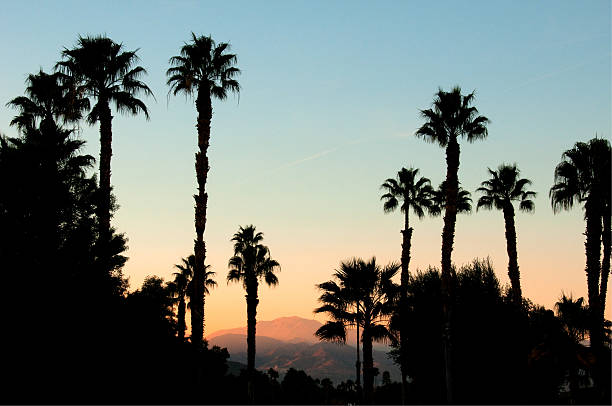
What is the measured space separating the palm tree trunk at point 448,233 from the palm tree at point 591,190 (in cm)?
629

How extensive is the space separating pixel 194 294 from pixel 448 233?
1430 cm

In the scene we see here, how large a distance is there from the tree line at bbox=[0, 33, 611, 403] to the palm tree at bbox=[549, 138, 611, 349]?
8 cm

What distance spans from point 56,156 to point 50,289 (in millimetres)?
9750

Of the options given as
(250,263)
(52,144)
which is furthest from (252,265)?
(52,144)

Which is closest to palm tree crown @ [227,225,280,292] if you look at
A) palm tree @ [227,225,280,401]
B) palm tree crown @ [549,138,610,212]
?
palm tree @ [227,225,280,401]

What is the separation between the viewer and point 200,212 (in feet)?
103

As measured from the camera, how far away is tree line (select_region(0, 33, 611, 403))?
21.7 meters

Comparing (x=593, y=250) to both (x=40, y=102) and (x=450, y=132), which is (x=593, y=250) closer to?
(x=450, y=132)

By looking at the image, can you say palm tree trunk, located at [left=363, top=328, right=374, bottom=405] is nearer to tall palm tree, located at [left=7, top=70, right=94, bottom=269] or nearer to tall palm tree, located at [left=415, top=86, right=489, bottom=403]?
tall palm tree, located at [left=415, top=86, right=489, bottom=403]

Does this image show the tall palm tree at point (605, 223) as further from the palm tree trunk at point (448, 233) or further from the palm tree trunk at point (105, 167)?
the palm tree trunk at point (105, 167)

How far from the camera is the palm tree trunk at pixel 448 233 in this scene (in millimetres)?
31531

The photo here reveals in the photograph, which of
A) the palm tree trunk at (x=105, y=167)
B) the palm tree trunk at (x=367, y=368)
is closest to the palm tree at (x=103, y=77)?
the palm tree trunk at (x=105, y=167)

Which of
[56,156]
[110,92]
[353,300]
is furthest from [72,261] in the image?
[353,300]

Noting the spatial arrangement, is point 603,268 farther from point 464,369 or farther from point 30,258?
point 30,258
